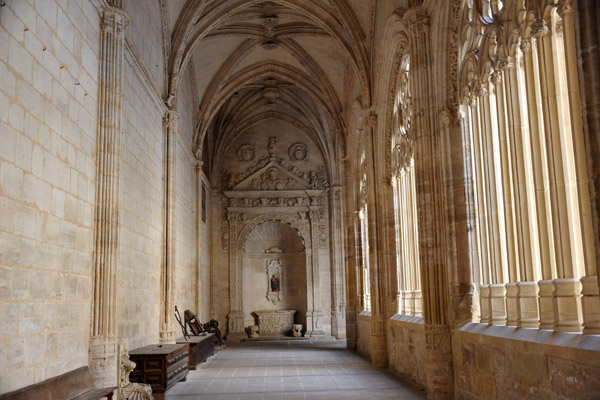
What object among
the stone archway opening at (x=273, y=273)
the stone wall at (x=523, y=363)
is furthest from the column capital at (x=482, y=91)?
the stone archway opening at (x=273, y=273)

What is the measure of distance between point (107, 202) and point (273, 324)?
54.5ft

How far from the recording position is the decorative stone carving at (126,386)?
7.83 metres

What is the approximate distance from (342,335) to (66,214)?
55.8 feet

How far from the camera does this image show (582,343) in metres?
4.65

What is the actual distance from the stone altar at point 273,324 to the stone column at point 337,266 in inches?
82.3

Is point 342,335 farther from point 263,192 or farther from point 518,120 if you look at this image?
point 518,120

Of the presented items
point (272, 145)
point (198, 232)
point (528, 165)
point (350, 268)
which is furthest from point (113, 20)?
point (272, 145)

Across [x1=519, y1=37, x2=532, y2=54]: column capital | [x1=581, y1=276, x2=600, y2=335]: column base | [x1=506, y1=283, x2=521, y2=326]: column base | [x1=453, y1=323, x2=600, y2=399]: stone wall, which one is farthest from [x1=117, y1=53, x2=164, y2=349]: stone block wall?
[x1=581, y1=276, x2=600, y2=335]: column base

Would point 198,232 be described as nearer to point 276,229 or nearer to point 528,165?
point 276,229

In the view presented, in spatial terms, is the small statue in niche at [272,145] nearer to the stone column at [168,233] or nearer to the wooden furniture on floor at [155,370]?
the stone column at [168,233]

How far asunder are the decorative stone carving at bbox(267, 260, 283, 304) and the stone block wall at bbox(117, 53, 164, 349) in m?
11.9

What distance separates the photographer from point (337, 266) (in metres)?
23.4

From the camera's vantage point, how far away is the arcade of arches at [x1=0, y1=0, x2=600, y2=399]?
530 cm

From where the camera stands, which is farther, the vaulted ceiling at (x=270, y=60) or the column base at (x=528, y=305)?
the vaulted ceiling at (x=270, y=60)
